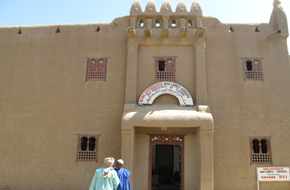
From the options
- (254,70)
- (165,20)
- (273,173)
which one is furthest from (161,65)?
(273,173)

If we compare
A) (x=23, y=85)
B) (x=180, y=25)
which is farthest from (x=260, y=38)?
(x=23, y=85)

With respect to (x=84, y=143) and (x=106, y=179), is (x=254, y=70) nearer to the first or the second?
(x=84, y=143)

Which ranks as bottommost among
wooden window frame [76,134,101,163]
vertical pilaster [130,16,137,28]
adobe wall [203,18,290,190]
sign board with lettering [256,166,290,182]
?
sign board with lettering [256,166,290,182]

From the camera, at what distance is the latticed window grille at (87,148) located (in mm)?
10055

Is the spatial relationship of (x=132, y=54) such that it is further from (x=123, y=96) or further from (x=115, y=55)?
(x=123, y=96)

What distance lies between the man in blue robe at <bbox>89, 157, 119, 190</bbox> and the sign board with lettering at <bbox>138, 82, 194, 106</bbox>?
5.20 meters

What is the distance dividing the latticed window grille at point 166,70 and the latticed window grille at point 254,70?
3009mm

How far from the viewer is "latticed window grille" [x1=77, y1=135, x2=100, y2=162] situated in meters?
10.1

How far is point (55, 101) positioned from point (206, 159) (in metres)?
6.46

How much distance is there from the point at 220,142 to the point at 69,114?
6163 millimetres

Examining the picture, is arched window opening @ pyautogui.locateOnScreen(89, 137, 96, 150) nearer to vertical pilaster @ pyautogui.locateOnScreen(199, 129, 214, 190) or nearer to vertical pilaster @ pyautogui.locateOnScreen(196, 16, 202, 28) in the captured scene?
vertical pilaster @ pyautogui.locateOnScreen(199, 129, 214, 190)

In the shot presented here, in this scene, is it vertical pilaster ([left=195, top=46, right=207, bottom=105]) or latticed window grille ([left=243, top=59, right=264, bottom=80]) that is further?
latticed window grille ([left=243, top=59, right=264, bottom=80])

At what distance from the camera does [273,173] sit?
31.7 feet

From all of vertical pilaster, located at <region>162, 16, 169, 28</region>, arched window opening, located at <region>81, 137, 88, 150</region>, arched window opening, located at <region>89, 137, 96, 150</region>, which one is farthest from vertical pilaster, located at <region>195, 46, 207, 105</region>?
arched window opening, located at <region>81, 137, 88, 150</region>
